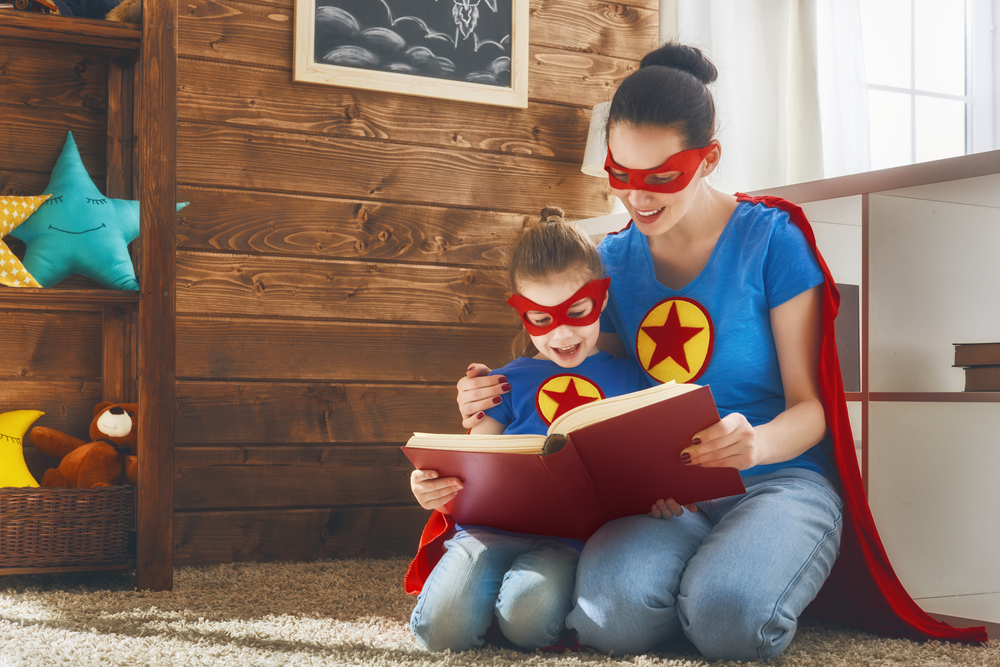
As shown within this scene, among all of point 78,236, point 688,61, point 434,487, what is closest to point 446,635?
point 434,487

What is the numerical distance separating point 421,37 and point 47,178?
2.65 feet

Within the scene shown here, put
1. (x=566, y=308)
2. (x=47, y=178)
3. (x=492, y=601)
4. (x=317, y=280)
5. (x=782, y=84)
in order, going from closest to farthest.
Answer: (x=492, y=601), (x=566, y=308), (x=47, y=178), (x=317, y=280), (x=782, y=84)

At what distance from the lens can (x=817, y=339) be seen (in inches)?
48.3

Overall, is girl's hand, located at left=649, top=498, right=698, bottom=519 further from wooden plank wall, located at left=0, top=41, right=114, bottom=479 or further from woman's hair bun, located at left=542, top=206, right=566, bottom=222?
wooden plank wall, located at left=0, top=41, right=114, bottom=479

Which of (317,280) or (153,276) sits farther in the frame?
(317,280)

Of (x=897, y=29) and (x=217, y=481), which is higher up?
(x=897, y=29)

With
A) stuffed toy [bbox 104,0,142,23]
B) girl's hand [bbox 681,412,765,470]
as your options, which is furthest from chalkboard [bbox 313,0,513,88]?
girl's hand [bbox 681,412,765,470]

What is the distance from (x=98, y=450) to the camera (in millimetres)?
1573

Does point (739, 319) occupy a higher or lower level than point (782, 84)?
lower

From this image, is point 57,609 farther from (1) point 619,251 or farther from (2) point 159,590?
(1) point 619,251

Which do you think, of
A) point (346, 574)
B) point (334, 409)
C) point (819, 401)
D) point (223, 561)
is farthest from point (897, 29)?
point (223, 561)

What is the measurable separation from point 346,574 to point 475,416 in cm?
55

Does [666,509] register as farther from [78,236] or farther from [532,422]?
[78,236]

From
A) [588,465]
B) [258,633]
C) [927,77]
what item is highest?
[927,77]
